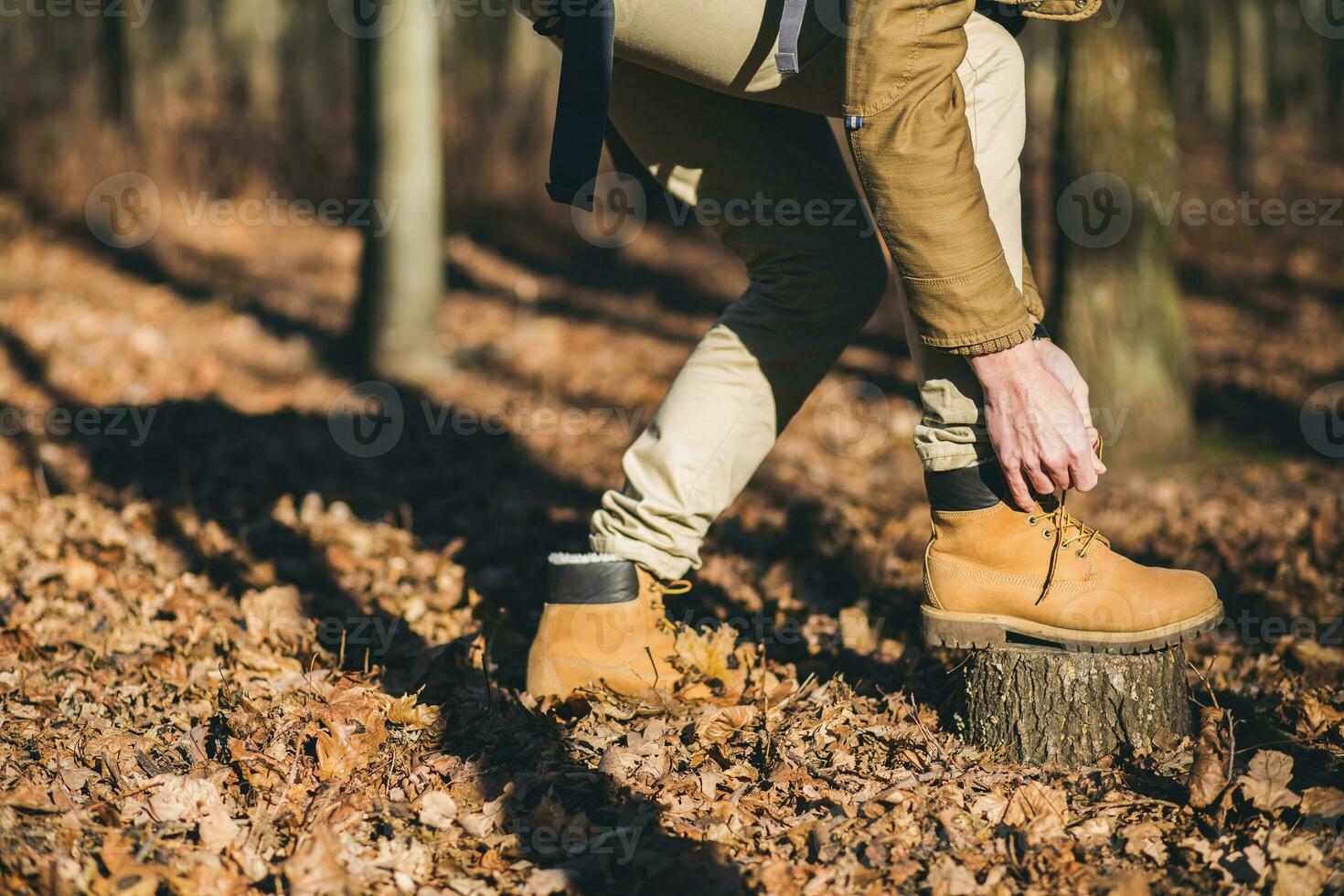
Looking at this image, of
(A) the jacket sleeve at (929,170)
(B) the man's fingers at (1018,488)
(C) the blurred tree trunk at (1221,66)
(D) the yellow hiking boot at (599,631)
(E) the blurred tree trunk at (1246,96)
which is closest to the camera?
(A) the jacket sleeve at (929,170)

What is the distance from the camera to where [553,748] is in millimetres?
2373

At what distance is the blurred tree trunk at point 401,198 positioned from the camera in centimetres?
654

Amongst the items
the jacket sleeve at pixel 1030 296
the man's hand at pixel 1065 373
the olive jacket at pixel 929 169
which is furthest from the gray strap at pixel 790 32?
the man's hand at pixel 1065 373

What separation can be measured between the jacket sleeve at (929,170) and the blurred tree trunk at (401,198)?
5.20m

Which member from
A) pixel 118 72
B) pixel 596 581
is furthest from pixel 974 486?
pixel 118 72

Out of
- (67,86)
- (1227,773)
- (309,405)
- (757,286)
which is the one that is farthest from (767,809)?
(67,86)

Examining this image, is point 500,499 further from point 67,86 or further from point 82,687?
point 67,86

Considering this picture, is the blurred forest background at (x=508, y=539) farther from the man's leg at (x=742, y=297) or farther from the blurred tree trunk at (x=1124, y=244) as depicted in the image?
Answer: the man's leg at (x=742, y=297)

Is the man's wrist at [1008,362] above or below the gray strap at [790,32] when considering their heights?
below

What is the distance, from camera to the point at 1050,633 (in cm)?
230

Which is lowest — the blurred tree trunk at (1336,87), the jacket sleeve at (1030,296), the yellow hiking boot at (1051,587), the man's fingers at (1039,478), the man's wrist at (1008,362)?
the yellow hiking boot at (1051,587)

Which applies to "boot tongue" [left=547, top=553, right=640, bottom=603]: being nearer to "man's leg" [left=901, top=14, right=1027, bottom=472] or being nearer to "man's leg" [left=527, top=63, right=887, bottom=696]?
"man's leg" [left=527, top=63, right=887, bottom=696]

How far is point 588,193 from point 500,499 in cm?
212

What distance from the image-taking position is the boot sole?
2246mm
